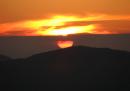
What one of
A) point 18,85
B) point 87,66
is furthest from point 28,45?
point 87,66

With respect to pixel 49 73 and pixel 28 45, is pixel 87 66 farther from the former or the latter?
pixel 28 45

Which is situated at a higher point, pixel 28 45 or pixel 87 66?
pixel 28 45

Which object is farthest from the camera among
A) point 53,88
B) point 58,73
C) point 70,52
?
point 70,52

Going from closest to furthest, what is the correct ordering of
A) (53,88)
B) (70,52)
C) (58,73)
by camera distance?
(53,88)
(58,73)
(70,52)

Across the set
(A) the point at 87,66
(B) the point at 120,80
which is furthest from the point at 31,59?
(B) the point at 120,80

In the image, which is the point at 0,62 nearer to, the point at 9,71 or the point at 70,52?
the point at 9,71

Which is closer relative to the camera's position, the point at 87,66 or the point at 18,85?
the point at 18,85
